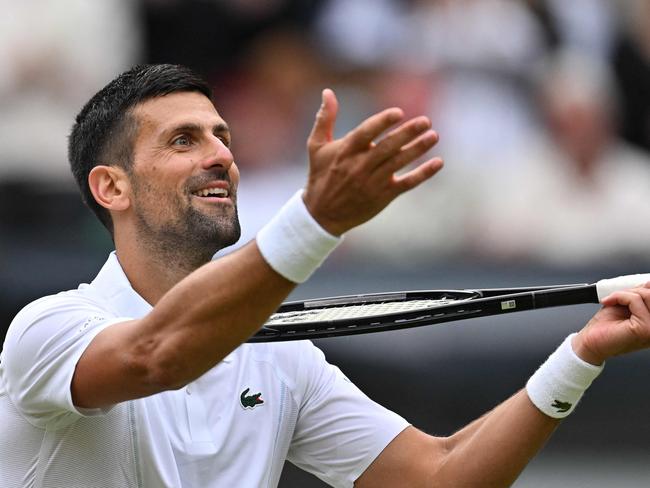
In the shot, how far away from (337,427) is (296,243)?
1414 mm

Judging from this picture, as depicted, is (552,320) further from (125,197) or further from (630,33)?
(125,197)

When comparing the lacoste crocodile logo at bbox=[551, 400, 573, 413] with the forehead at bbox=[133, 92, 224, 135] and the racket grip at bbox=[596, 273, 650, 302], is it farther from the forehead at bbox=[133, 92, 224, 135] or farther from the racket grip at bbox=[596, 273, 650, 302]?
the forehead at bbox=[133, 92, 224, 135]

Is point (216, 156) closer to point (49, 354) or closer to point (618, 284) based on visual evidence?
point (49, 354)

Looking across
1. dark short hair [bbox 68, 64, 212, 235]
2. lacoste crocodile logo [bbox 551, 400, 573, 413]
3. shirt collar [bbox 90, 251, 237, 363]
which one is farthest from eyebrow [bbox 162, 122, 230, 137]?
lacoste crocodile logo [bbox 551, 400, 573, 413]

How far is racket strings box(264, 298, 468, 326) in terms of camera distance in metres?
4.34

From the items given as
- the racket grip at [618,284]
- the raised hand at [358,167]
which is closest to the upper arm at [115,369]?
the raised hand at [358,167]

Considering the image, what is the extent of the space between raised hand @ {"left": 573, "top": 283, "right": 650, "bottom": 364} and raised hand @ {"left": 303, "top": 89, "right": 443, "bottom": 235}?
1.05m

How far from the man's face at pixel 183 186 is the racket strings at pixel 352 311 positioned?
320 millimetres

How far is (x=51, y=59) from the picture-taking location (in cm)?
847

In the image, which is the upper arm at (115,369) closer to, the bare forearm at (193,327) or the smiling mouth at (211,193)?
the bare forearm at (193,327)

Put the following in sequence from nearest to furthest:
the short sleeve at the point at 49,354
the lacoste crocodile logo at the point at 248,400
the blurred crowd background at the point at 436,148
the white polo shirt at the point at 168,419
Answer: the short sleeve at the point at 49,354, the white polo shirt at the point at 168,419, the lacoste crocodile logo at the point at 248,400, the blurred crowd background at the point at 436,148

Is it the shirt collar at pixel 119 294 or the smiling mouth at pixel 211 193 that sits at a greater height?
the smiling mouth at pixel 211 193

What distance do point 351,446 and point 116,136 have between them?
129cm

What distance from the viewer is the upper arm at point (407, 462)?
447cm
